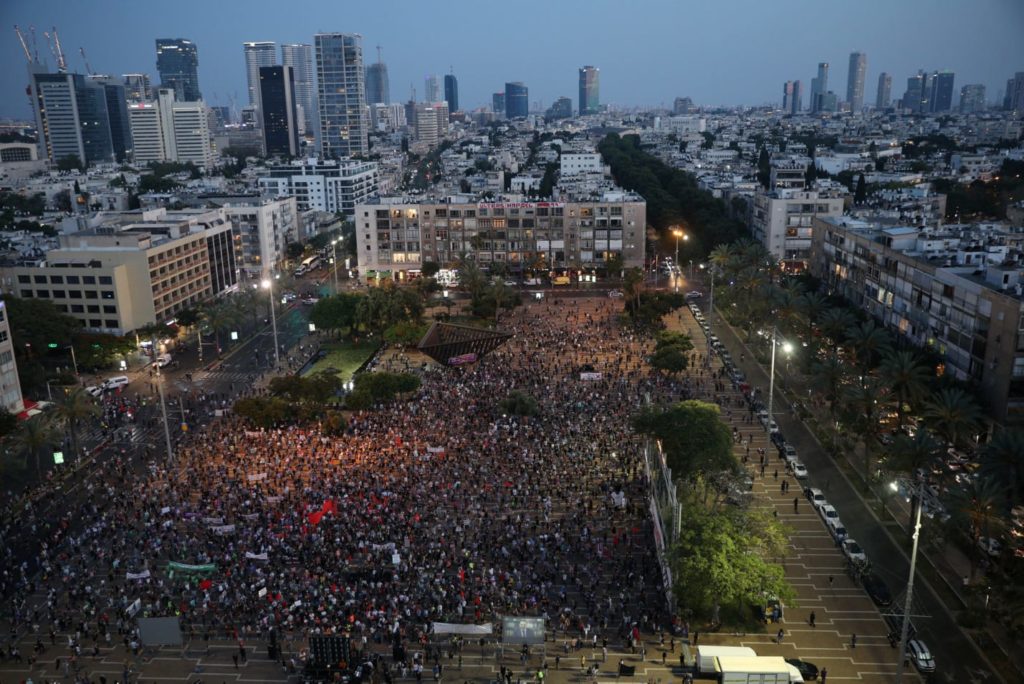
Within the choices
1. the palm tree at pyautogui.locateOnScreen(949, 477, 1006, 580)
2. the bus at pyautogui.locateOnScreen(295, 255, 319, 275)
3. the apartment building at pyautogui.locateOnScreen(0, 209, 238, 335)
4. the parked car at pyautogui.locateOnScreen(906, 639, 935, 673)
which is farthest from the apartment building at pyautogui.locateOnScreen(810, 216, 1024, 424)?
the bus at pyautogui.locateOnScreen(295, 255, 319, 275)

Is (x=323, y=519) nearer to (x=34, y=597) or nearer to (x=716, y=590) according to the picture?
(x=34, y=597)

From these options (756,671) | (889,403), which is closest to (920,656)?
(756,671)

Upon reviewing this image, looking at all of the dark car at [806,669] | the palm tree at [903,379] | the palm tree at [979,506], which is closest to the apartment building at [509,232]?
the palm tree at [903,379]

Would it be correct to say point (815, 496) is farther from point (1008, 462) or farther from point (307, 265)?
point (307, 265)

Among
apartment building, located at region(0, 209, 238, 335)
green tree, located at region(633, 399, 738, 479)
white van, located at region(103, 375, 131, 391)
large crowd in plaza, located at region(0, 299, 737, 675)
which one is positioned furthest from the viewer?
apartment building, located at region(0, 209, 238, 335)

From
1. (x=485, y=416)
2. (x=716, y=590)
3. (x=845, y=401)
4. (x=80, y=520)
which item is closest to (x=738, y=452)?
(x=845, y=401)

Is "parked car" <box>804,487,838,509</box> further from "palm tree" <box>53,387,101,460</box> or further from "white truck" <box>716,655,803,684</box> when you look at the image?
"palm tree" <box>53,387,101,460</box>
